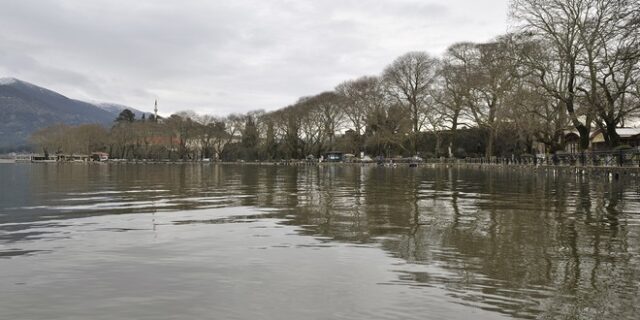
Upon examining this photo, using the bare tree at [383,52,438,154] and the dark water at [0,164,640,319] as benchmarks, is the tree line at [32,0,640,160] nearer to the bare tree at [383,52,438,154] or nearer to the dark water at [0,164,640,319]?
the bare tree at [383,52,438,154]

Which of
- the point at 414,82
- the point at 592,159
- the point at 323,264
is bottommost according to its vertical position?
the point at 323,264

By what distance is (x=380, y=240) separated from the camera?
12.1 metres

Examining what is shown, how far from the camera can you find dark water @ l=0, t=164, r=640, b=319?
7.01m

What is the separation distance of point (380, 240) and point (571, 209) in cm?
961

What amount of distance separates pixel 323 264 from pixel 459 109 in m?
70.6

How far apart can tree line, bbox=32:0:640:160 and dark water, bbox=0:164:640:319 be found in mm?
15242

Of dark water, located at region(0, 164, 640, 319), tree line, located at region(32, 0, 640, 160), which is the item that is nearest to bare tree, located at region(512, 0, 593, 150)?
tree line, located at region(32, 0, 640, 160)

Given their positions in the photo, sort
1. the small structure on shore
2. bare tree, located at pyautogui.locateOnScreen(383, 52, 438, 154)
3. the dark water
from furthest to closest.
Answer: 1. the small structure on shore
2. bare tree, located at pyautogui.locateOnScreen(383, 52, 438, 154)
3. the dark water

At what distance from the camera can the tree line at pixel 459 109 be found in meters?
40.9

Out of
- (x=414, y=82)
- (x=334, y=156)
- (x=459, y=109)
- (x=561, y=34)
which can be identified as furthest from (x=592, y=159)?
(x=334, y=156)

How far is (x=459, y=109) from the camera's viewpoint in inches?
3019

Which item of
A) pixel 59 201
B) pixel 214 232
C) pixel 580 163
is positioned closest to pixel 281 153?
pixel 580 163

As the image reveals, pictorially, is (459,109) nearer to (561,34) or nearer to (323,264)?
(561,34)

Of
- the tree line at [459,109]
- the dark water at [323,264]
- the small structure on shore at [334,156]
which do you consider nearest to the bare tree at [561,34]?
the tree line at [459,109]
